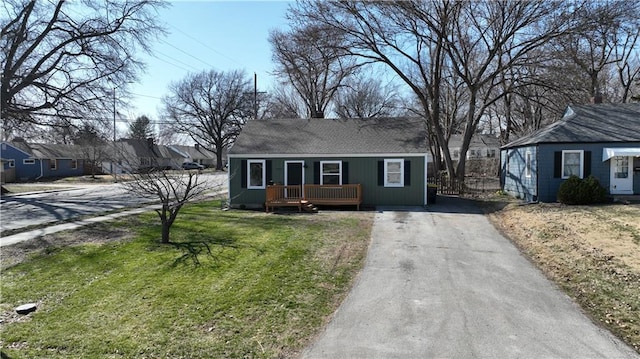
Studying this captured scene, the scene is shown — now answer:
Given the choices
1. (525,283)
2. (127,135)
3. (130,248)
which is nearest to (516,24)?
(525,283)

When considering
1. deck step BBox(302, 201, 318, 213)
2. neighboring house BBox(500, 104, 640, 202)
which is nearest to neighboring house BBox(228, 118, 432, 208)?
deck step BBox(302, 201, 318, 213)

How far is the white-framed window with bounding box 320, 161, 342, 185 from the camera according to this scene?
17531 mm

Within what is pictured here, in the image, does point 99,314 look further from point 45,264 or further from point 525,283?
point 525,283

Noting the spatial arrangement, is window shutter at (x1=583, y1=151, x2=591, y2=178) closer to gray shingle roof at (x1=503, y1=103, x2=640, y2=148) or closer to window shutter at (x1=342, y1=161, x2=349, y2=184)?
gray shingle roof at (x1=503, y1=103, x2=640, y2=148)

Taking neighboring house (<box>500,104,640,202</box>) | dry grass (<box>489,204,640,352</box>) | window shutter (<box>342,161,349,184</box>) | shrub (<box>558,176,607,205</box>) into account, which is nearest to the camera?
dry grass (<box>489,204,640,352</box>)

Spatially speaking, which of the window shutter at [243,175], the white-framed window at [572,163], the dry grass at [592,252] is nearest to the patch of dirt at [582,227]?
the dry grass at [592,252]

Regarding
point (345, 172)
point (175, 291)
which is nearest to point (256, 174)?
point (345, 172)

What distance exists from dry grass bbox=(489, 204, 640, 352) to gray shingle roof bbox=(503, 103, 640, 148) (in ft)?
11.2

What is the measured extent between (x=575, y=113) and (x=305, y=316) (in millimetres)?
18718

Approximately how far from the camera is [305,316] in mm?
5492

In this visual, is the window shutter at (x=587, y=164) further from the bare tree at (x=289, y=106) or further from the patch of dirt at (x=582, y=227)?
the bare tree at (x=289, y=106)

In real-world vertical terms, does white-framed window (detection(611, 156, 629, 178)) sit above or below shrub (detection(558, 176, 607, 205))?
above

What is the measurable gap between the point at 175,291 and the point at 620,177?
17775 millimetres

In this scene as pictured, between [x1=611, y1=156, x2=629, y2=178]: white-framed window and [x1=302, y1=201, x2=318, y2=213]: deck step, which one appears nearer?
[x1=302, y1=201, x2=318, y2=213]: deck step
